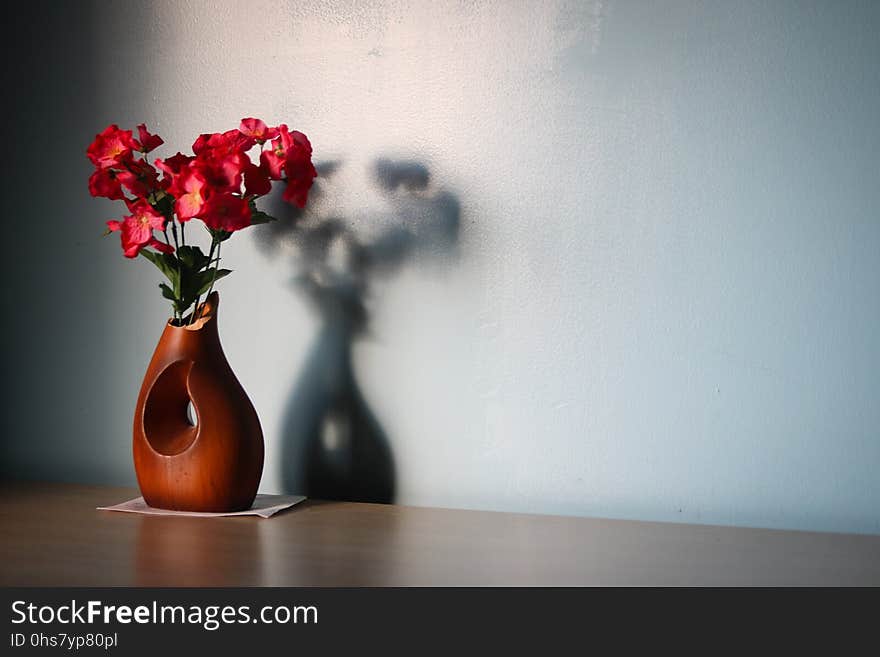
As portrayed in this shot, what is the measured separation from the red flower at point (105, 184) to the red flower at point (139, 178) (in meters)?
0.01

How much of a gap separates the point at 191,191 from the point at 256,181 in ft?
0.30

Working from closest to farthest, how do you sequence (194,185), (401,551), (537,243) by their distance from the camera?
(401,551) < (194,185) < (537,243)

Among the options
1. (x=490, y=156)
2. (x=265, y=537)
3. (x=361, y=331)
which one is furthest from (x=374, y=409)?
(x=490, y=156)

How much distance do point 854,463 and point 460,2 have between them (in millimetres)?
810

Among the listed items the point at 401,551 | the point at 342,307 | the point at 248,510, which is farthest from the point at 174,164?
the point at 401,551

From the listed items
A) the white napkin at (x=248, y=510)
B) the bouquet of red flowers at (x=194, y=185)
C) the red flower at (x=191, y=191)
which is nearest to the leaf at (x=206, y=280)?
the bouquet of red flowers at (x=194, y=185)

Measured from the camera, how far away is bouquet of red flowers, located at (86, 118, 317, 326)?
113 centimetres

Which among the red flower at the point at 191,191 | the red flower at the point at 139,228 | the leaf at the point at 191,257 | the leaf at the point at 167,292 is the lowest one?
the leaf at the point at 167,292

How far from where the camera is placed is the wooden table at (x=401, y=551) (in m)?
0.89

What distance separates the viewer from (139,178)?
3.84 feet

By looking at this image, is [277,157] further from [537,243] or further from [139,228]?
[537,243]

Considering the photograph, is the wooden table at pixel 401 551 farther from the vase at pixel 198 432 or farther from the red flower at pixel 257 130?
the red flower at pixel 257 130

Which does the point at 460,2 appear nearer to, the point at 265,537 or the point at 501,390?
the point at 501,390

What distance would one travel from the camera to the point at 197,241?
4.52 feet
